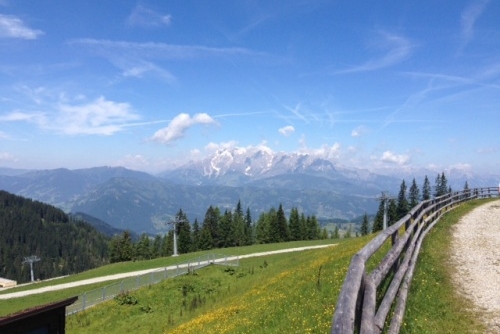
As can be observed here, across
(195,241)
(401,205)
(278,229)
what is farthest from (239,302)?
(401,205)

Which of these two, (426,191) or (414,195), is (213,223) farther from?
(426,191)

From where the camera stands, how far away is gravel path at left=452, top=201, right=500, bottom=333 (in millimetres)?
9336

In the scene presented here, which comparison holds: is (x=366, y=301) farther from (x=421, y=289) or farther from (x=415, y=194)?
(x=415, y=194)

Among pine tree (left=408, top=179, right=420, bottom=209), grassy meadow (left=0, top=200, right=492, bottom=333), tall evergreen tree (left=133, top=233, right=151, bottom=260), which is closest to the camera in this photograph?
grassy meadow (left=0, top=200, right=492, bottom=333)

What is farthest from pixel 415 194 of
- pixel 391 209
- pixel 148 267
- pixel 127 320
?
pixel 127 320

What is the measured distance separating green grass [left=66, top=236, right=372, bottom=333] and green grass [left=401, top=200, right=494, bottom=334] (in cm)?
224

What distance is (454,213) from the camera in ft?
91.5

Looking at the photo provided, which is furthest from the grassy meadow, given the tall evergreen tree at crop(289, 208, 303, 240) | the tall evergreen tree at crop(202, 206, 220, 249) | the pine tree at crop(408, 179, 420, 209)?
the pine tree at crop(408, 179, 420, 209)

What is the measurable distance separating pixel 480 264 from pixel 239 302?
11.3m

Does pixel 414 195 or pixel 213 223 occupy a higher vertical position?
pixel 414 195

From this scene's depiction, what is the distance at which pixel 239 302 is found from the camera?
1988 centimetres

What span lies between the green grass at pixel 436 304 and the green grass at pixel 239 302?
2.24 m

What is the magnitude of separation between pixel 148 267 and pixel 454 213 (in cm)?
4318

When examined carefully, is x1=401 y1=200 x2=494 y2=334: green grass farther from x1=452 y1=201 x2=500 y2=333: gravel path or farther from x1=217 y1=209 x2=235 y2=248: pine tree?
x1=217 y1=209 x2=235 y2=248: pine tree
